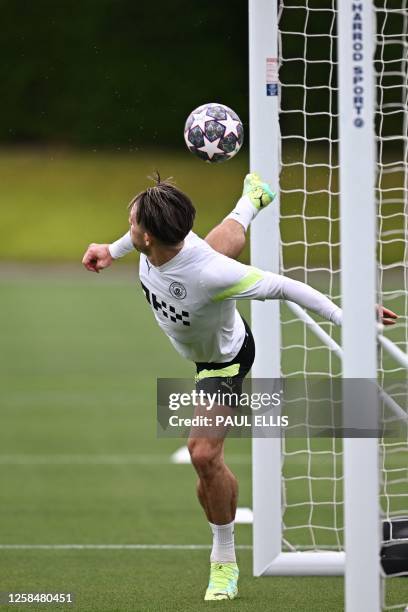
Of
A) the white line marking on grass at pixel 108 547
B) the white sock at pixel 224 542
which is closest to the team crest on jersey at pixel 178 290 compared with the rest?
the white sock at pixel 224 542

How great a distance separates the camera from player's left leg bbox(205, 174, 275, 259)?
17.4 feet

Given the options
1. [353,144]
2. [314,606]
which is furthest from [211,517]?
[353,144]

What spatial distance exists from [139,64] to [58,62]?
2.65 m

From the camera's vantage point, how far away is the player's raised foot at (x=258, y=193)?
17.7ft

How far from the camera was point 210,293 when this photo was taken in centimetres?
510

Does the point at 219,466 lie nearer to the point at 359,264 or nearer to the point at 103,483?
A: the point at 359,264

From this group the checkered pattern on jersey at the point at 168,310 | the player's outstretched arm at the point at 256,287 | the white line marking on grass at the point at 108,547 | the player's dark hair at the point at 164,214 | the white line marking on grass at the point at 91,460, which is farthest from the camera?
the white line marking on grass at the point at 91,460

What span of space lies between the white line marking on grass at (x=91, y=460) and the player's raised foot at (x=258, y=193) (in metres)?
4.42

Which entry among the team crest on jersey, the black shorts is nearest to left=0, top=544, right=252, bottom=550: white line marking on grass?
the black shorts

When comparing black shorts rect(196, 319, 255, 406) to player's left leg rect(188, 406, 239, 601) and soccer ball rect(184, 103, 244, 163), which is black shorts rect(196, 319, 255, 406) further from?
soccer ball rect(184, 103, 244, 163)

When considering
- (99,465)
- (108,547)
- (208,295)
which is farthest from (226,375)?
(99,465)

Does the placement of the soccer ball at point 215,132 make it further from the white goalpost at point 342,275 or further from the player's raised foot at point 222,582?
the player's raised foot at point 222,582

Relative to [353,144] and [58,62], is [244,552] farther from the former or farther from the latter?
[58,62]

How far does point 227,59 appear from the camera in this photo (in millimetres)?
36656
